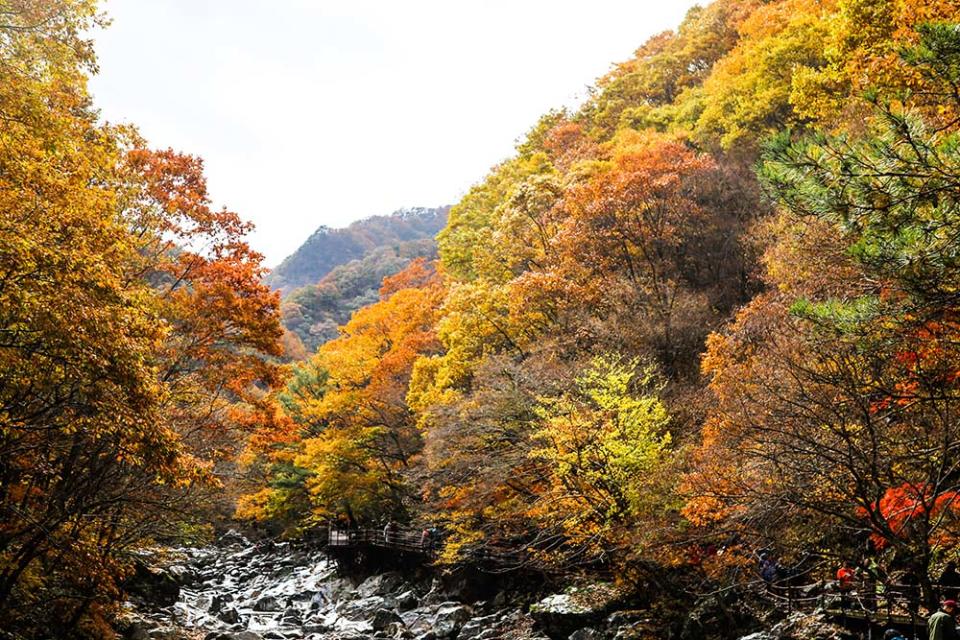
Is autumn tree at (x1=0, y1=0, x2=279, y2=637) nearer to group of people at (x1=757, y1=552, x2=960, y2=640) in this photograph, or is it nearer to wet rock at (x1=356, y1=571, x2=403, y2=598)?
group of people at (x1=757, y1=552, x2=960, y2=640)

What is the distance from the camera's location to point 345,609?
26297mm

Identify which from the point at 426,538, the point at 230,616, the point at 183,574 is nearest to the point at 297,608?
the point at 230,616

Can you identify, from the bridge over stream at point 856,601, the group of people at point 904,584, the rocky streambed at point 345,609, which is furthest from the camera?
the rocky streambed at point 345,609

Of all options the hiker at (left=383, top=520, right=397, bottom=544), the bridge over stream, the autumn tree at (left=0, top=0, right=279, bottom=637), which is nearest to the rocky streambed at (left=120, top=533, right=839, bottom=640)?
the bridge over stream

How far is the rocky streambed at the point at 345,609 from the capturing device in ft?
55.7

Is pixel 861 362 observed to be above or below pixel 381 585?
above

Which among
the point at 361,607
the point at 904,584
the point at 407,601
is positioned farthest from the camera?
the point at 361,607

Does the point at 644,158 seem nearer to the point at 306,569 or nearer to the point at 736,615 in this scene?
the point at 736,615

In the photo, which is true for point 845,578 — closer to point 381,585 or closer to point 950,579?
point 950,579

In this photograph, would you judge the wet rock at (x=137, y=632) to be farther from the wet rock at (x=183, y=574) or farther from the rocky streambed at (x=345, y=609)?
the wet rock at (x=183, y=574)

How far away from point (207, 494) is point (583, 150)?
30428 millimetres

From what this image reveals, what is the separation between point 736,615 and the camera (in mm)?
14461

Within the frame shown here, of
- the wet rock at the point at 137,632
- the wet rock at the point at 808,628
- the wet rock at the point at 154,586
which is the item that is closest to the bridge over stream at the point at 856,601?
the wet rock at the point at 808,628

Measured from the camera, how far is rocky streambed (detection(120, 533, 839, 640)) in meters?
17.0
